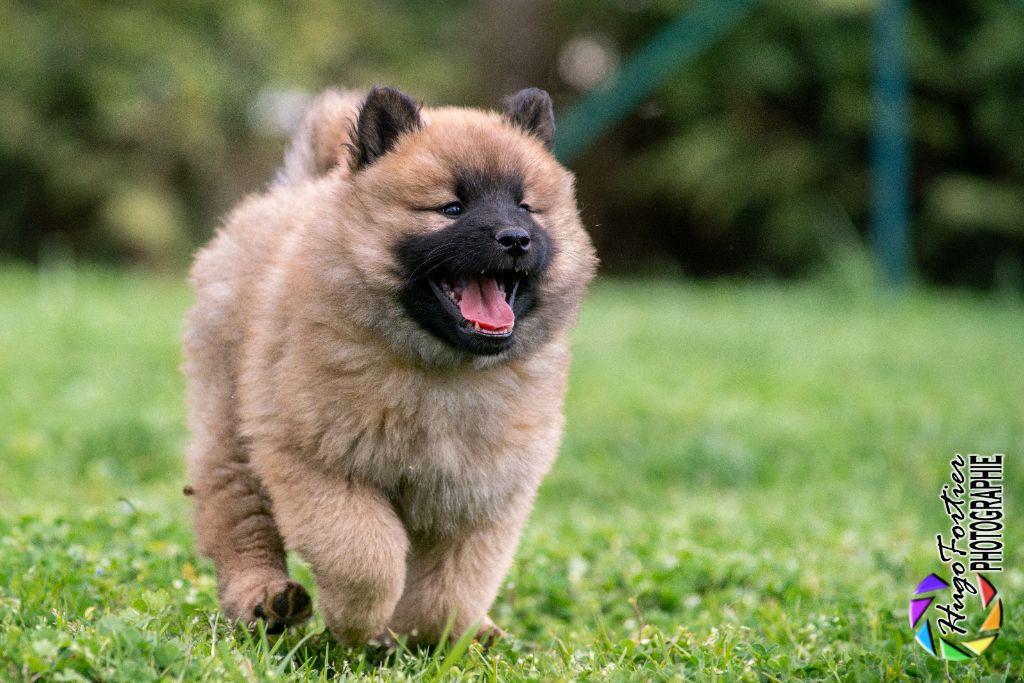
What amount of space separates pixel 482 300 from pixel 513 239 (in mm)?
212

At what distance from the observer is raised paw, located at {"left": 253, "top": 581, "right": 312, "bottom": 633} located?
3.36 metres

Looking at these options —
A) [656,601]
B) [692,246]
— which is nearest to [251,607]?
[656,601]

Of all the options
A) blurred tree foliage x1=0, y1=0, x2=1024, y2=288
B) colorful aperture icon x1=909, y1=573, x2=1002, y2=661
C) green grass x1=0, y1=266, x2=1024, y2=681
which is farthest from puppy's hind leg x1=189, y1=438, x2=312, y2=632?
blurred tree foliage x1=0, y1=0, x2=1024, y2=288

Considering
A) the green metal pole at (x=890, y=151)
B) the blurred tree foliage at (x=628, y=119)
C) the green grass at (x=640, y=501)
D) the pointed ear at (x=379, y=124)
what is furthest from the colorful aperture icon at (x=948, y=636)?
the blurred tree foliage at (x=628, y=119)

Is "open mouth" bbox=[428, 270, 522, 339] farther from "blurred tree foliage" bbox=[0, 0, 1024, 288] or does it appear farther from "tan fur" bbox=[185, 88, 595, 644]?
"blurred tree foliage" bbox=[0, 0, 1024, 288]

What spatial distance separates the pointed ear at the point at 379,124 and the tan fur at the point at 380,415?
0.13 feet

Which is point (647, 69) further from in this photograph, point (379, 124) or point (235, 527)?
point (235, 527)

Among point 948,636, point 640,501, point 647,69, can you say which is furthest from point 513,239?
point 647,69

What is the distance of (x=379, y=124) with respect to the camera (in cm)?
341

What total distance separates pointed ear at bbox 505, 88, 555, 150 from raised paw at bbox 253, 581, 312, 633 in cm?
147

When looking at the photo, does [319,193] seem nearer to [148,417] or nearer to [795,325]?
[148,417]

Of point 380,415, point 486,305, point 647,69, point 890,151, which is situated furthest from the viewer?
point 647,69

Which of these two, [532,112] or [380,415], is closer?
[380,415]

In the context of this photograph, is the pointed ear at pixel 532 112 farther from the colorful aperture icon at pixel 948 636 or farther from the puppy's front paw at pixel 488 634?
the colorful aperture icon at pixel 948 636
